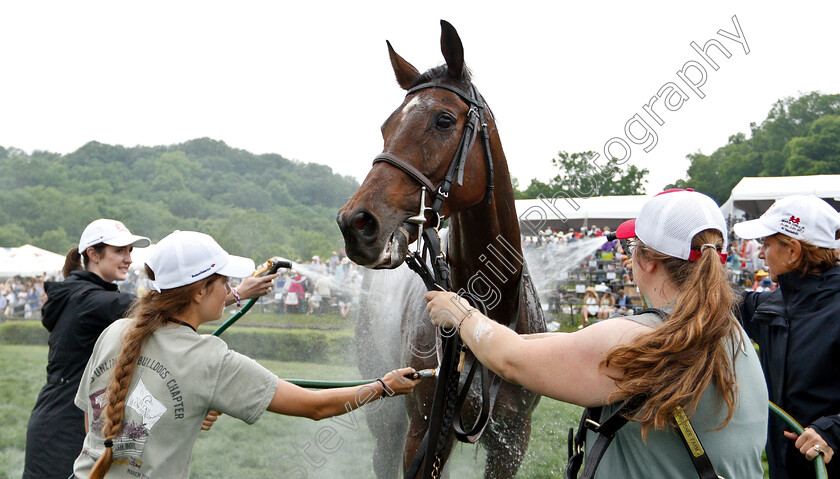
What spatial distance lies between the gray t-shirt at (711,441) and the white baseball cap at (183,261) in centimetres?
126

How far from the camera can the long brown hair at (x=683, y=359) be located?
4.39ft

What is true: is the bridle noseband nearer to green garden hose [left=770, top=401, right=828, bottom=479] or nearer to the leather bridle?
the leather bridle

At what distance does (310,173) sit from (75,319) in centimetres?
1995

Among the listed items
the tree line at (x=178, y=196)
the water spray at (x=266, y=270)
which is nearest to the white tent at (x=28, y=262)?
the tree line at (x=178, y=196)

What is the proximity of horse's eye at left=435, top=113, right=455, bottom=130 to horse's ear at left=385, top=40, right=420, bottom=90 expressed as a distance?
20.1 inches

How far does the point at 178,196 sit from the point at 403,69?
93.0ft

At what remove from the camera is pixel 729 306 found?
1400 millimetres

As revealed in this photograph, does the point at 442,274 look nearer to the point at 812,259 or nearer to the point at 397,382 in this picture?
the point at 397,382

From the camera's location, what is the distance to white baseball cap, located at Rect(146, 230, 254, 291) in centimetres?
179

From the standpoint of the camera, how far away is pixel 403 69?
2.91 metres

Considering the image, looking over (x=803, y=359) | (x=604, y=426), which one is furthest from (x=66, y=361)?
(x=803, y=359)

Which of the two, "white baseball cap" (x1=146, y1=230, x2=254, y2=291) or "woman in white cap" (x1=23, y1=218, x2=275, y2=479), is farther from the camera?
"woman in white cap" (x1=23, y1=218, x2=275, y2=479)

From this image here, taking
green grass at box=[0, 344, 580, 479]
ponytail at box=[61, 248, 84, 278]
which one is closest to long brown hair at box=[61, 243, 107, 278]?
ponytail at box=[61, 248, 84, 278]

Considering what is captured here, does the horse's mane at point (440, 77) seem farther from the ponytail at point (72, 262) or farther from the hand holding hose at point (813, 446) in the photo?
the ponytail at point (72, 262)
